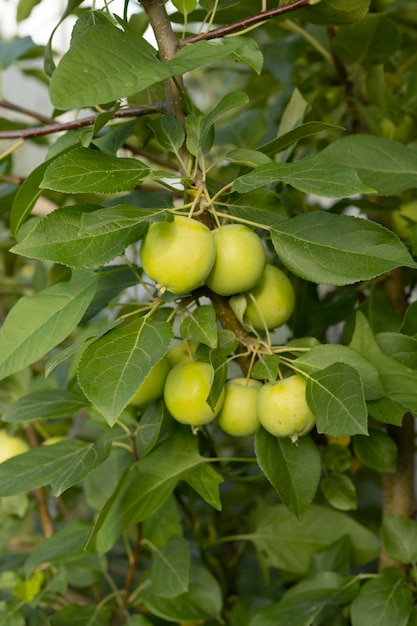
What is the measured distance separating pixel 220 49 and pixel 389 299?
331 mm

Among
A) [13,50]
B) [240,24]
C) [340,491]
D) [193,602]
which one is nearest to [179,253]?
[240,24]

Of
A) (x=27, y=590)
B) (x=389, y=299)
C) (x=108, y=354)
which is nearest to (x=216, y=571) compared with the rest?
(x=27, y=590)

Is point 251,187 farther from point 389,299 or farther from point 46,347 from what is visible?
point 389,299

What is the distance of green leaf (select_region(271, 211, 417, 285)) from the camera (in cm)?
36

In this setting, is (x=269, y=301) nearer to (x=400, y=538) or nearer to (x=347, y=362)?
(x=347, y=362)

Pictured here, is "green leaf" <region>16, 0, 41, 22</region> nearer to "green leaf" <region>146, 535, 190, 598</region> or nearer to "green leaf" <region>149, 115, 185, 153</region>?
"green leaf" <region>149, 115, 185, 153</region>

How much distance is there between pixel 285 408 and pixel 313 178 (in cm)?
13

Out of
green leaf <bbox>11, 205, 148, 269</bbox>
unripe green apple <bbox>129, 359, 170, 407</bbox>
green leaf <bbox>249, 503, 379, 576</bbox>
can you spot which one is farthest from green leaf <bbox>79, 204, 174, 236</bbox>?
green leaf <bbox>249, 503, 379, 576</bbox>

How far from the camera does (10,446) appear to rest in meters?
0.71

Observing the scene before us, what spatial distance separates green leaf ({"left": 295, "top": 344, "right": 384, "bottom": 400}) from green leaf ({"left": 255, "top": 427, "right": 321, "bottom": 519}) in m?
0.06

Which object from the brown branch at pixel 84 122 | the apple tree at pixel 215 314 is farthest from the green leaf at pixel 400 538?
the brown branch at pixel 84 122

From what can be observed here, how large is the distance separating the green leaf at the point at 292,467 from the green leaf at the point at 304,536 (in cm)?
17

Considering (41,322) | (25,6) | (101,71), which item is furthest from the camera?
(25,6)

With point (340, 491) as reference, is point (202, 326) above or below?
above
